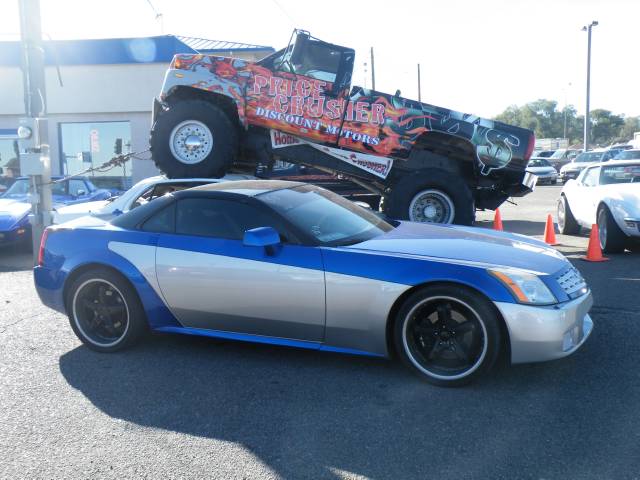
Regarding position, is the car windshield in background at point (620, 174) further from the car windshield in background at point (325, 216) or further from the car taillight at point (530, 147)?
the car windshield in background at point (325, 216)

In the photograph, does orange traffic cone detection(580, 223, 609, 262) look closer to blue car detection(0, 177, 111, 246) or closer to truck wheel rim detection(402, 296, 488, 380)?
truck wheel rim detection(402, 296, 488, 380)

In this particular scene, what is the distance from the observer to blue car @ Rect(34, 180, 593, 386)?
4.22 meters

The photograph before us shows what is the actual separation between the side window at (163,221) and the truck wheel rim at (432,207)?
515 centimetres

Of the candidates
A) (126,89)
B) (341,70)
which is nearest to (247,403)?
(341,70)

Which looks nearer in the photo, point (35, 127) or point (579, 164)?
point (35, 127)

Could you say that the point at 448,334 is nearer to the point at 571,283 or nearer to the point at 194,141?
the point at 571,283

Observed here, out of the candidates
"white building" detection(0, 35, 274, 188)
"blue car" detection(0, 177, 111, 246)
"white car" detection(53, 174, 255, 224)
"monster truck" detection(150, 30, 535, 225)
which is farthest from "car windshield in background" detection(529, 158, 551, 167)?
"white car" detection(53, 174, 255, 224)

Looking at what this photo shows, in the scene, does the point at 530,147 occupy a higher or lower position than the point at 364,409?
higher

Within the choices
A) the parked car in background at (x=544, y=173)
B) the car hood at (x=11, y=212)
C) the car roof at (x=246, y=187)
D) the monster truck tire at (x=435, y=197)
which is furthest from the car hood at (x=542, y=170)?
the car roof at (x=246, y=187)

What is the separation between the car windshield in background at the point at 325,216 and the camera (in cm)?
487

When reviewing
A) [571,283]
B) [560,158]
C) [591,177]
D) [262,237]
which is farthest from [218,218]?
[560,158]

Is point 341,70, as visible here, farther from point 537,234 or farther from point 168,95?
point 537,234

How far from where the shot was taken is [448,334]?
432 centimetres

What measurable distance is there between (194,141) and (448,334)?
5.93 metres
